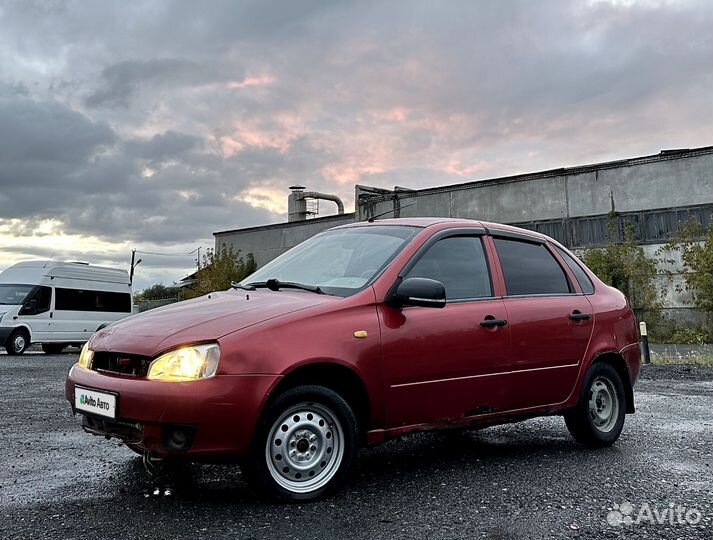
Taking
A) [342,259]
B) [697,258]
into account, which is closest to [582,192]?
[697,258]

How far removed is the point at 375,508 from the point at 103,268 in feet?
68.3

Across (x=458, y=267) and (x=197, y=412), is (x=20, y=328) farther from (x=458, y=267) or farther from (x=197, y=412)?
(x=197, y=412)

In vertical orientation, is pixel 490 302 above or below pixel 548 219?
below

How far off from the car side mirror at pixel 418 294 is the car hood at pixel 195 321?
15.2 inches

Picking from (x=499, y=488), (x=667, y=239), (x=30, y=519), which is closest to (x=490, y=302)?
(x=499, y=488)

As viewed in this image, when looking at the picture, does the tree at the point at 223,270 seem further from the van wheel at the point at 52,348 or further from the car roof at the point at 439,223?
the car roof at the point at 439,223

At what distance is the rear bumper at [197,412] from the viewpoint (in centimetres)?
348

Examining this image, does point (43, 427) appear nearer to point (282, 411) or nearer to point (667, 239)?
point (282, 411)

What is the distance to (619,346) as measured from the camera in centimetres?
558

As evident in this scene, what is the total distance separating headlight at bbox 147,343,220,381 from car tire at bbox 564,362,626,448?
3015 millimetres

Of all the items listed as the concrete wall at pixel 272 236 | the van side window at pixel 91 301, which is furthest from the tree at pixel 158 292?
the van side window at pixel 91 301

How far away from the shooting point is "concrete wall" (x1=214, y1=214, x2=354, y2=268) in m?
41.5

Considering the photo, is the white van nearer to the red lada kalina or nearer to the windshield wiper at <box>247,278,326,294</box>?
the red lada kalina

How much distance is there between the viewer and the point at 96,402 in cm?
379
